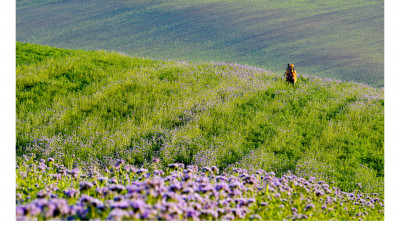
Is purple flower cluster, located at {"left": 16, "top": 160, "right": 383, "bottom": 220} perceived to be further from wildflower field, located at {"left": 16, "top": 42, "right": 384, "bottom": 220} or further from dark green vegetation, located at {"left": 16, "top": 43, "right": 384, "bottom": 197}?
dark green vegetation, located at {"left": 16, "top": 43, "right": 384, "bottom": 197}

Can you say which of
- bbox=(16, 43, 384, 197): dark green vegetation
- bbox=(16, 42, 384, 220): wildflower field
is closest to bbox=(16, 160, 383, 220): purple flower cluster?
bbox=(16, 42, 384, 220): wildflower field

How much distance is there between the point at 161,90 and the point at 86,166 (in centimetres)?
451

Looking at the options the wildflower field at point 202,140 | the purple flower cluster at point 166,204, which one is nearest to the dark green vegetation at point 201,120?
the wildflower field at point 202,140

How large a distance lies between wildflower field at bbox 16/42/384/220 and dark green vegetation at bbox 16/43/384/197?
0.11 ft

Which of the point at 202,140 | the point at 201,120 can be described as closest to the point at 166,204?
the point at 202,140

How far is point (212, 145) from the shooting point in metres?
7.86

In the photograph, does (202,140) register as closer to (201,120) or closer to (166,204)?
(201,120)

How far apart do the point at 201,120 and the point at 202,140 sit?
3.38ft

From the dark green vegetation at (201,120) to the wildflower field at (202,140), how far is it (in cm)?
4

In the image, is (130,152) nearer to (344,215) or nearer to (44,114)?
(44,114)

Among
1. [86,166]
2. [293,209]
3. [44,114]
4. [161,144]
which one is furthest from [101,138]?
[293,209]

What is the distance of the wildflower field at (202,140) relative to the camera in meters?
4.73

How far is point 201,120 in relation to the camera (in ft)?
30.0

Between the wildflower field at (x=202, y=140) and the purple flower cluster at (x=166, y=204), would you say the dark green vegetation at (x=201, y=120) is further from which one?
the purple flower cluster at (x=166, y=204)
